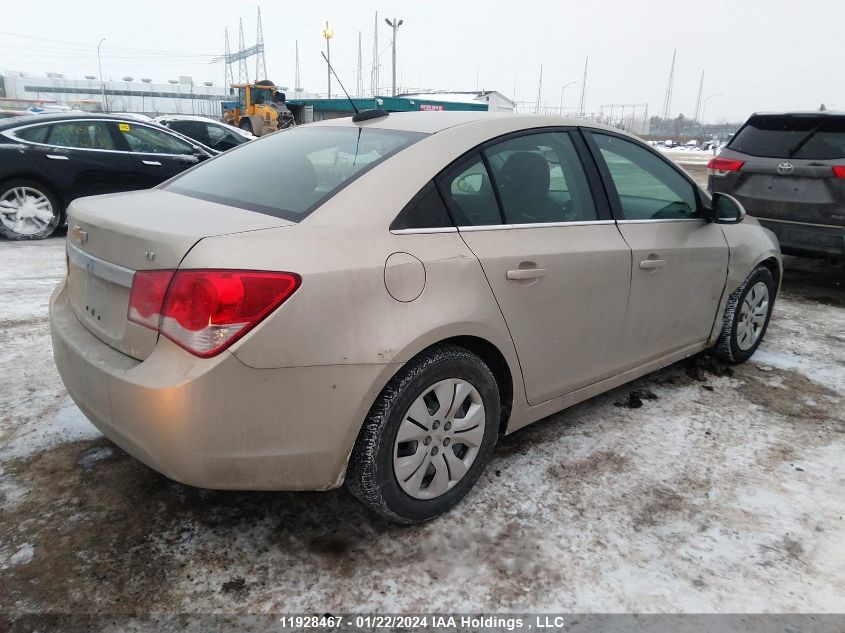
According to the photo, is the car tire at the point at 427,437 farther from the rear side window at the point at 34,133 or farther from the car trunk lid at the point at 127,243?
the rear side window at the point at 34,133

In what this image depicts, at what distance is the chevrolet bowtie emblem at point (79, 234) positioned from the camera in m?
2.35

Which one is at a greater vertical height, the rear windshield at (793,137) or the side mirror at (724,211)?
the rear windshield at (793,137)

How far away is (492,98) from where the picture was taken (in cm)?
4781

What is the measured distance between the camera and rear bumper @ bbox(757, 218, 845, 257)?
555cm

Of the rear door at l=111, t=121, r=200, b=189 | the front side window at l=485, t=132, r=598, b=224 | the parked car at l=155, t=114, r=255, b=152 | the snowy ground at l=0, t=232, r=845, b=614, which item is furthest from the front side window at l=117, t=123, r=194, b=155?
the front side window at l=485, t=132, r=598, b=224

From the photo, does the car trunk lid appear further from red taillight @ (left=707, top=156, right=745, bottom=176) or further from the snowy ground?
red taillight @ (left=707, top=156, right=745, bottom=176)

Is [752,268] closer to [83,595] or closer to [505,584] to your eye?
[505,584]

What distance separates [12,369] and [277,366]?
8.94 ft

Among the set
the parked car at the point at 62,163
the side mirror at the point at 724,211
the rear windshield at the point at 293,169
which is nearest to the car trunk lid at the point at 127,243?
the rear windshield at the point at 293,169

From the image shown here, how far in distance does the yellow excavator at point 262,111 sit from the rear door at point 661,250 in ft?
75.9

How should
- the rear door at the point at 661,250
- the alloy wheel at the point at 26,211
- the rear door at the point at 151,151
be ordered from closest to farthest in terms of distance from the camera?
the rear door at the point at 661,250
the alloy wheel at the point at 26,211
the rear door at the point at 151,151

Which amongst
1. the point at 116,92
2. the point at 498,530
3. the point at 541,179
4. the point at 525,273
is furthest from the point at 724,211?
the point at 116,92

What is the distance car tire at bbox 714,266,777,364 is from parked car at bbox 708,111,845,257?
1.78m

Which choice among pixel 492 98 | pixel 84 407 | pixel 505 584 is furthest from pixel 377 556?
pixel 492 98
